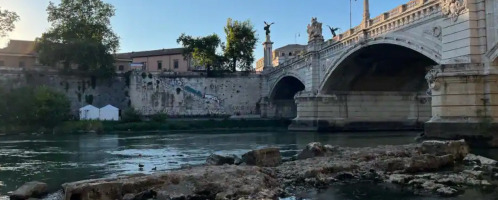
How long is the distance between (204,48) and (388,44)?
36.3m

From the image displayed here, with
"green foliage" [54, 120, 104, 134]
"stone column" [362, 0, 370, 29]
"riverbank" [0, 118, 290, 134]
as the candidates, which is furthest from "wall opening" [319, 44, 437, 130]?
"green foliage" [54, 120, 104, 134]

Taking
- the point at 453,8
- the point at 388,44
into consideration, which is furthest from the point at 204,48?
the point at 453,8

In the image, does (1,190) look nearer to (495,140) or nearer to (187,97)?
(495,140)

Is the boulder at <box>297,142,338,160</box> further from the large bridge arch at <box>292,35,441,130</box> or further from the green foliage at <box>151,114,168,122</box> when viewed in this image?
the green foliage at <box>151,114,168,122</box>

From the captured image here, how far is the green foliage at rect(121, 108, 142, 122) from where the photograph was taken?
54188mm

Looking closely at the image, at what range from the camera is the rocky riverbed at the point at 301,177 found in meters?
11.6

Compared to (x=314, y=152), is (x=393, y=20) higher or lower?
higher

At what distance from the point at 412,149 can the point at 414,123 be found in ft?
88.2

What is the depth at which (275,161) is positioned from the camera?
691 inches

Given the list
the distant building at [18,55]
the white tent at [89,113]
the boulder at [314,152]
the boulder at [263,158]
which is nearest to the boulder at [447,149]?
the boulder at [314,152]

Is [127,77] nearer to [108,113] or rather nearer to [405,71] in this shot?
[108,113]

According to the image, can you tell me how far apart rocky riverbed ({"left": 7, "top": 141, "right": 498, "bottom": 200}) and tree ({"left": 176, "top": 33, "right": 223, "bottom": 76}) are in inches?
1864

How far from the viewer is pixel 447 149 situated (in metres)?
17.5

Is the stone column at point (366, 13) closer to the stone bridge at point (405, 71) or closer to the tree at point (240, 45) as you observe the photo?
the stone bridge at point (405, 71)
